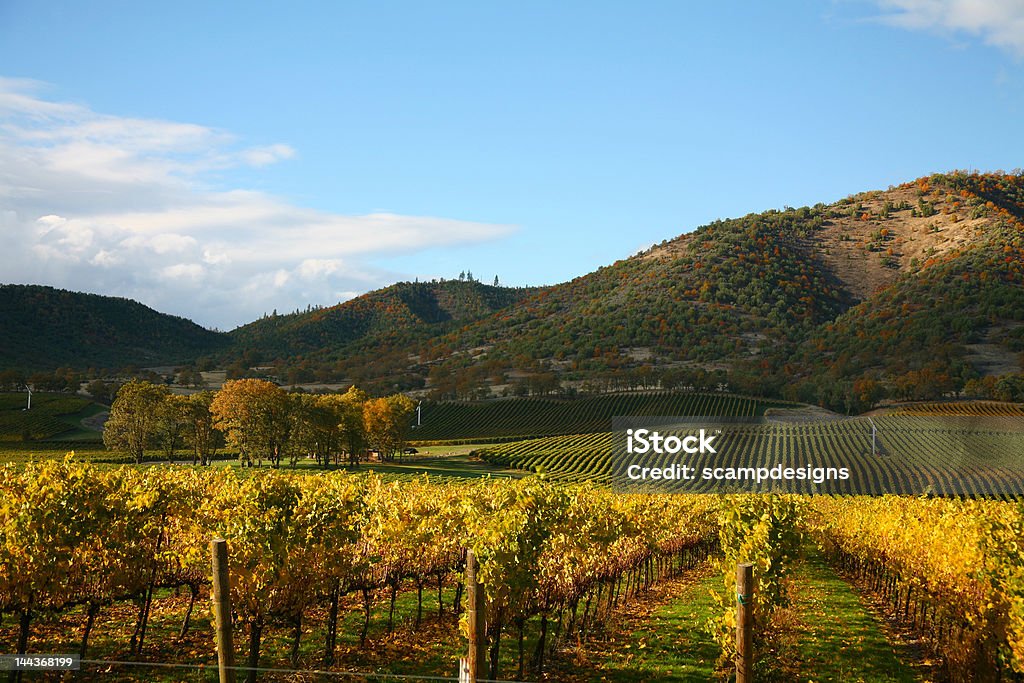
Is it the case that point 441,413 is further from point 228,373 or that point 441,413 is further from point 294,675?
point 294,675

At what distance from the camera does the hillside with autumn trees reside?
119m

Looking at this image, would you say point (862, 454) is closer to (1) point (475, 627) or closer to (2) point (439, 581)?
(2) point (439, 581)

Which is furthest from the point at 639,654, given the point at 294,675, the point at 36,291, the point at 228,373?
the point at 36,291

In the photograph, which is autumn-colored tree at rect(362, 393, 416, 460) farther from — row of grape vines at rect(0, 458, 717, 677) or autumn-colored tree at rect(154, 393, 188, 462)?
row of grape vines at rect(0, 458, 717, 677)

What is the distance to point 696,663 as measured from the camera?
52.4 feet

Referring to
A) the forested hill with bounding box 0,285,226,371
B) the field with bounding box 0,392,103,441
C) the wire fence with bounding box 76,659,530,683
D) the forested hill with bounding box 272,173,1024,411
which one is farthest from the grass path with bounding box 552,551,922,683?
the forested hill with bounding box 0,285,226,371

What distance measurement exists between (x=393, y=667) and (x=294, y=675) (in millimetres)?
2035

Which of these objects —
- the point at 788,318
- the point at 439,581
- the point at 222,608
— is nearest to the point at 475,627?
the point at 222,608

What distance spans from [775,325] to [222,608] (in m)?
151

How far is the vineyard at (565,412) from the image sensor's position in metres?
109

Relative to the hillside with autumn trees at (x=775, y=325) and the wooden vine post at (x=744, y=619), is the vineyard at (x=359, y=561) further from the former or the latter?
the hillside with autumn trees at (x=775, y=325)

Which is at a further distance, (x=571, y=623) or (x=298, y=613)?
(x=571, y=623)

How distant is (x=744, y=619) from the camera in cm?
829

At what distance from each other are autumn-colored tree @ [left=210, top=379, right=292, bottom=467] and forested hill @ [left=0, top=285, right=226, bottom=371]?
8784cm
